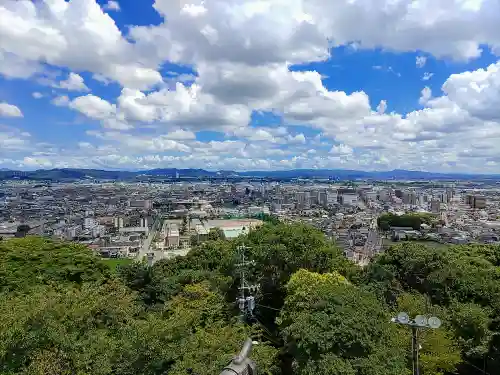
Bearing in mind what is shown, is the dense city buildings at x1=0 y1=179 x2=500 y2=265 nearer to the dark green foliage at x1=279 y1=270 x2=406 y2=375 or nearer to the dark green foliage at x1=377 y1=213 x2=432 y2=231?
the dark green foliage at x1=377 y1=213 x2=432 y2=231

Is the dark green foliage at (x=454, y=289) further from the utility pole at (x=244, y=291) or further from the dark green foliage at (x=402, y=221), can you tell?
the dark green foliage at (x=402, y=221)

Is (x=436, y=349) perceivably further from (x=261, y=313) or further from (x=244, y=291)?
(x=261, y=313)

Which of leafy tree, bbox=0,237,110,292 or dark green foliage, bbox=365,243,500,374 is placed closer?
dark green foliage, bbox=365,243,500,374

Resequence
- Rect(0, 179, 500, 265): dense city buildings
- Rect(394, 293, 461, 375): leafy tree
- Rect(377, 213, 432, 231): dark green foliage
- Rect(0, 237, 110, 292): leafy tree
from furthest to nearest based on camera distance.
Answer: Rect(377, 213, 432, 231): dark green foliage < Rect(0, 179, 500, 265): dense city buildings < Rect(0, 237, 110, 292): leafy tree < Rect(394, 293, 461, 375): leafy tree

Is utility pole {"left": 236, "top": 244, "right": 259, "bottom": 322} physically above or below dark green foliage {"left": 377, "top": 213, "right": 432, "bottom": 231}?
above

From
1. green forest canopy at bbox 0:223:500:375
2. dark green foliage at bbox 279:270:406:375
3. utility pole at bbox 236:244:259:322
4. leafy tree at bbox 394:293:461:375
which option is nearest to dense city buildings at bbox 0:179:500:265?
utility pole at bbox 236:244:259:322

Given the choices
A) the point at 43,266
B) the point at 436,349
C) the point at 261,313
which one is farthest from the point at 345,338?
the point at 43,266

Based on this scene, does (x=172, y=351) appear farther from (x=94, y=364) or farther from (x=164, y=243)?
(x=164, y=243)
